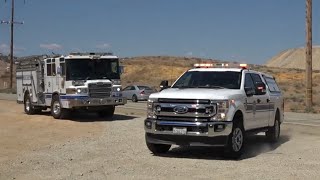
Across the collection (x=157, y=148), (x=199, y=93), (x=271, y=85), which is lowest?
(x=157, y=148)

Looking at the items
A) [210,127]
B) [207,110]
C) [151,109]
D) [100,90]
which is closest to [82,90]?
[100,90]

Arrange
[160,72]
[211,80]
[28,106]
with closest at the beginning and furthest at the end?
[211,80] < [28,106] < [160,72]

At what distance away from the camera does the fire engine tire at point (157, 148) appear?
12883mm

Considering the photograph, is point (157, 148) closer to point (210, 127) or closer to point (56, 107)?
point (210, 127)

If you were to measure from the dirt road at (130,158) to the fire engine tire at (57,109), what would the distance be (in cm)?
489

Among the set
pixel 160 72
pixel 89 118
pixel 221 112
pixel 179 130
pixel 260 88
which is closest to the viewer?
pixel 221 112

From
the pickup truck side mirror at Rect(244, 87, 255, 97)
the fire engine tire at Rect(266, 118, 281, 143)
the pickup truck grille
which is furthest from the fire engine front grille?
the pickup truck grille

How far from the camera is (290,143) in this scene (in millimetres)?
15562

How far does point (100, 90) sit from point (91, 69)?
3.08ft

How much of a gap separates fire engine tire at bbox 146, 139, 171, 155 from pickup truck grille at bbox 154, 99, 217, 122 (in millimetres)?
887

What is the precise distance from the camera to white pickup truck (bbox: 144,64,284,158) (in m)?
11.9

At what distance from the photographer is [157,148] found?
42.7ft

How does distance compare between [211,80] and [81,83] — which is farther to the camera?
[81,83]

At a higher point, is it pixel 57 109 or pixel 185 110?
pixel 185 110
